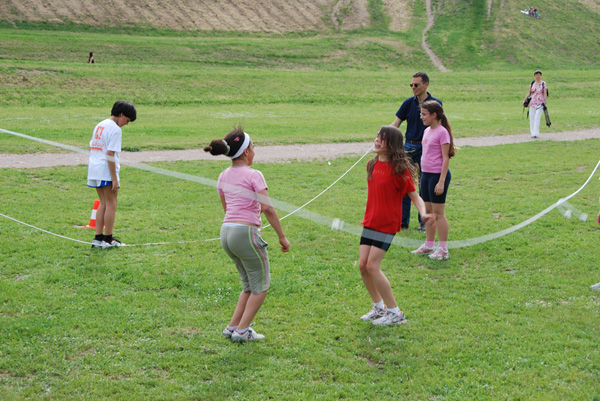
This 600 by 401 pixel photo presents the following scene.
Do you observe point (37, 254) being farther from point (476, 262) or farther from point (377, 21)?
point (377, 21)

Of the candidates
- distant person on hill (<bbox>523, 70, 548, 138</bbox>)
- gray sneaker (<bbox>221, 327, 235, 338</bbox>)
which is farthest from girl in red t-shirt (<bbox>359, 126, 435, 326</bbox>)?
distant person on hill (<bbox>523, 70, 548, 138</bbox>)

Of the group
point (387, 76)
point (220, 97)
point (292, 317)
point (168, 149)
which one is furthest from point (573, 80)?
point (292, 317)

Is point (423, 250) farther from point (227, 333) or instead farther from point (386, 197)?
point (227, 333)

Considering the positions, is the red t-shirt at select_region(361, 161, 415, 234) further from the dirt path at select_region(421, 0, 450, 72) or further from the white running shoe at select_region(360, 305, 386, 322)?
the dirt path at select_region(421, 0, 450, 72)

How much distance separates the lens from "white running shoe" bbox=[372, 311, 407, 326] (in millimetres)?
5645

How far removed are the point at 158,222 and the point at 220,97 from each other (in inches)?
792

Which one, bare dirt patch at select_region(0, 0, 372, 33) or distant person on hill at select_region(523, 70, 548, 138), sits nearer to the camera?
distant person on hill at select_region(523, 70, 548, 138)

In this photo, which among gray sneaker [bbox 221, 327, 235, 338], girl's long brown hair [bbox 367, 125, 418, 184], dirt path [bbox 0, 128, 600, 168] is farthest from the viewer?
dirt path [bbox 0, 128, 600, 168]

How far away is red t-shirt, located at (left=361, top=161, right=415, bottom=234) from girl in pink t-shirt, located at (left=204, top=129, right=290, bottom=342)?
1.00 metres

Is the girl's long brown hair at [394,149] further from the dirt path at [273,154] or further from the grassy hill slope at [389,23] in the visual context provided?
the grassy hill slope at [389,23]

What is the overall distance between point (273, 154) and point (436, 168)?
858 cm

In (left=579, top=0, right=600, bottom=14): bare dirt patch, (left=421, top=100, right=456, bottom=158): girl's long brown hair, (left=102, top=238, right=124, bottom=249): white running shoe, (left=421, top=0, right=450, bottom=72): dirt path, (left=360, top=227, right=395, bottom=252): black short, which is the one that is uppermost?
(left=579, top=0, right=600, bottom=14): bare dirt patch

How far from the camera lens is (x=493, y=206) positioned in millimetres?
10266

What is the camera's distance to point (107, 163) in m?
7.57
